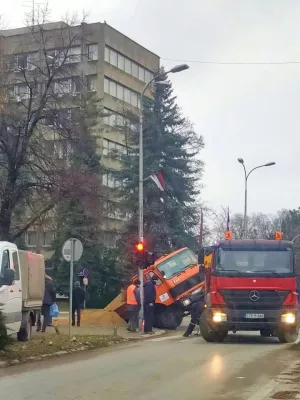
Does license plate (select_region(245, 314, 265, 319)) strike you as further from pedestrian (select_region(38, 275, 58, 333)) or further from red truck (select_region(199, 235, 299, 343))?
pedestrian (select_region(38, 275, 58, 333))

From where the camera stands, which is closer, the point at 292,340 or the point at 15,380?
the point at 15,380

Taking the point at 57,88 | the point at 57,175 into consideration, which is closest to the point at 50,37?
the point at 57,88

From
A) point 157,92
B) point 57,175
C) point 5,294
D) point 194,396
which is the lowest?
point 194,396

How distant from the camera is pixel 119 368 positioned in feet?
47.1

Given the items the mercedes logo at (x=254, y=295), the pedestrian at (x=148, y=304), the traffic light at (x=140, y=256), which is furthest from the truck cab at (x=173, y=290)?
the mercedes logo at (x=254, y=295)

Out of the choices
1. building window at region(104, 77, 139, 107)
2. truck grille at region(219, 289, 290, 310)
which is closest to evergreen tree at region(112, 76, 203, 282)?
building window at region(104, 77, 139, 107)

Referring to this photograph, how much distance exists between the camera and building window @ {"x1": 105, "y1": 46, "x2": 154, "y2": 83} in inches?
2640

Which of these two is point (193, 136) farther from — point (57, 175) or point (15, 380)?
point (15, 380)

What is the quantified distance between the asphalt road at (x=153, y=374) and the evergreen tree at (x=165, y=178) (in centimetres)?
3002

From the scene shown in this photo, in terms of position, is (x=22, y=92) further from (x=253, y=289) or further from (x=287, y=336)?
(x=287, y=336)

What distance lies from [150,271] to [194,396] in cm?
1839

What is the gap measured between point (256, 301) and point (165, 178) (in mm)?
30580

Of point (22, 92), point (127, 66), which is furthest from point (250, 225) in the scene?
point (22, 92)

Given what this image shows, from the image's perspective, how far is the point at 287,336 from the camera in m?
21.0
